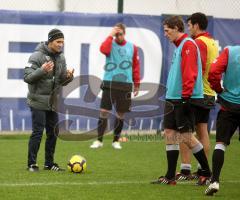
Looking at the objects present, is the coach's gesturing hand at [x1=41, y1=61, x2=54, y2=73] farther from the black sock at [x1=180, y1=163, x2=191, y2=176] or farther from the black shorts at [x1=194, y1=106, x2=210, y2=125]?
the black sock at [x1=180, y1=163, x2=191, y2=176]

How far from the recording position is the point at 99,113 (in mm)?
16859

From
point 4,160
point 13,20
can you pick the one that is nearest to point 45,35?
point 13,20

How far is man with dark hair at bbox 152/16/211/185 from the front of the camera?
9781mm

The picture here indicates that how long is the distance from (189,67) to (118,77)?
18.1 feet

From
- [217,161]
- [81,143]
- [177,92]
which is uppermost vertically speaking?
[177,92]

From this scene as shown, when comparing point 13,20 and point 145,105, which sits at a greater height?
point 13,20

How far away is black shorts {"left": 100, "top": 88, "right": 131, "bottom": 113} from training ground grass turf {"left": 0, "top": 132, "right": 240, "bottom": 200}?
79cm

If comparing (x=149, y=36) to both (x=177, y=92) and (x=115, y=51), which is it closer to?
(x=115, y=51)

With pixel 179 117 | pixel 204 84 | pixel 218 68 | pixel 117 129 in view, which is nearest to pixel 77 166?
pixel 179 117

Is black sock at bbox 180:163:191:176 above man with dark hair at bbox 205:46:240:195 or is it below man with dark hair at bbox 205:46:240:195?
below

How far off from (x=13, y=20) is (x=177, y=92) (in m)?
7.28

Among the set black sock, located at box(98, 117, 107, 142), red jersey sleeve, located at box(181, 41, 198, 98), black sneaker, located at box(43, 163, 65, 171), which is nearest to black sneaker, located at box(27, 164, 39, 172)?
black sneaker, located at box(43, 163, 65, 171)

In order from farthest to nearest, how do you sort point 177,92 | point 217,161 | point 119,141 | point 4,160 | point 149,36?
1. point 149,36
2. point 119,141
3. point 4,160
4. point 177,92
5. point 217,161

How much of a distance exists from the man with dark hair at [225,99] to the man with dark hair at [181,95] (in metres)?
0.51
